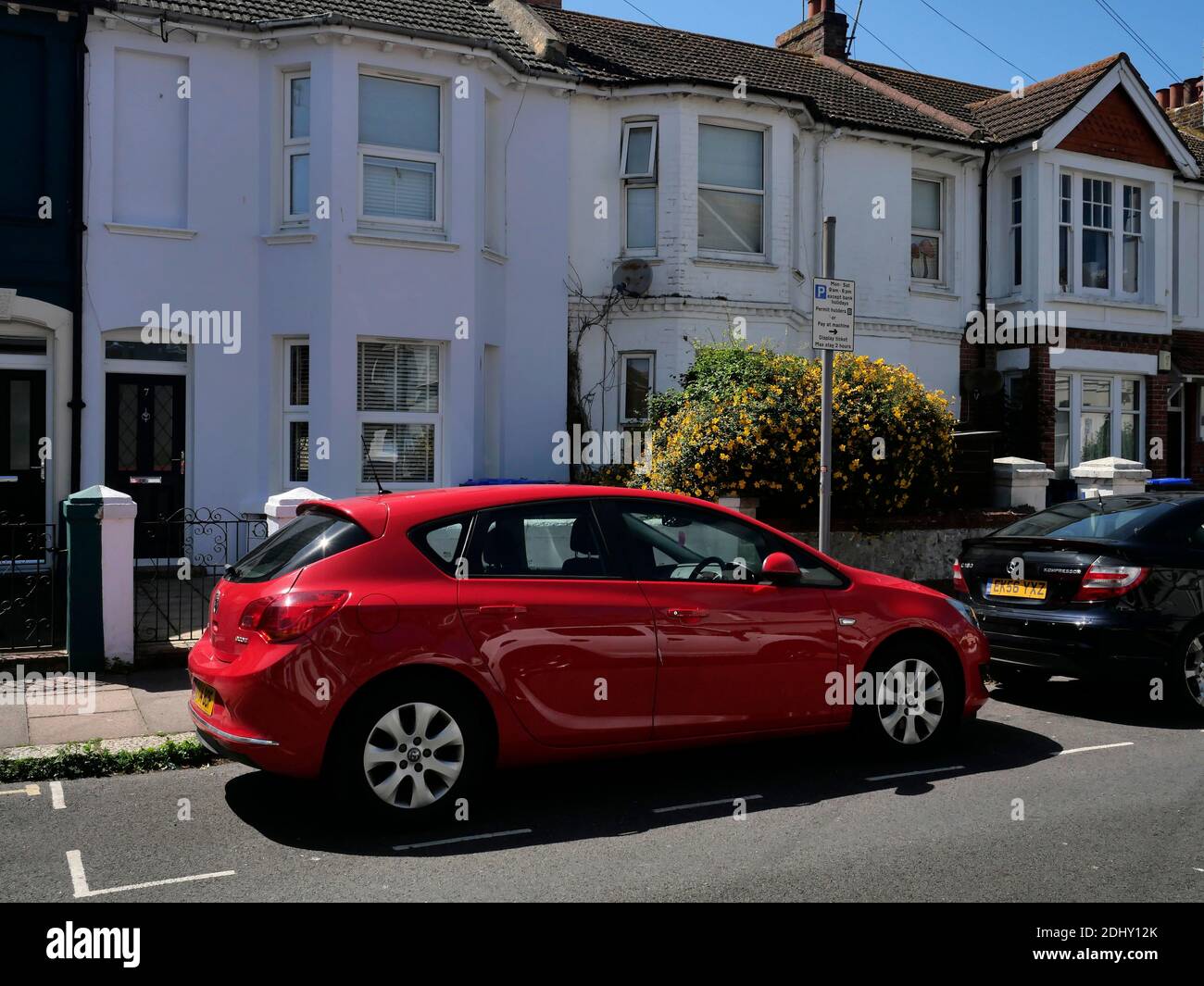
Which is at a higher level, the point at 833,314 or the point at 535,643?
the point at 833,314

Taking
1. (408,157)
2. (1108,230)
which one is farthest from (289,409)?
(1108,230)

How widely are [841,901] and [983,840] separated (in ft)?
3.54

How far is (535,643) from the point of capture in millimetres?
5406

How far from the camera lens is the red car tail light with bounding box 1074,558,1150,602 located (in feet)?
24.4

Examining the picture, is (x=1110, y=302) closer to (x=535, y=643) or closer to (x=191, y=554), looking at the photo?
(x=191, y=554)

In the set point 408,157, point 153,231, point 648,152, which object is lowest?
point 153,231

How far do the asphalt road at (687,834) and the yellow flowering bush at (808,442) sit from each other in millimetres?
4937

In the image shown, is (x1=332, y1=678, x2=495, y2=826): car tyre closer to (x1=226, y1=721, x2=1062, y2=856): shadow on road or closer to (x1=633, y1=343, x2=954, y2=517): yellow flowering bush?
(x1=226, y1=721, x2=1062, y2=856): shadow on road

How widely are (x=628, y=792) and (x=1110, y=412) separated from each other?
54.0 ft

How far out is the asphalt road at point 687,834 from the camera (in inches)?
179

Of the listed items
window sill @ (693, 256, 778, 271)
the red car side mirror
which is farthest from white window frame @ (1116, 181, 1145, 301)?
the red car side mirror

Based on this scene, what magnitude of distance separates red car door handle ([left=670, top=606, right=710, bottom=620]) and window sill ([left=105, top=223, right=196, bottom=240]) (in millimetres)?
9810

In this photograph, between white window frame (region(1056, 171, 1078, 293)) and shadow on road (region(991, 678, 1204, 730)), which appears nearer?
shadow on road (region(991, 678, 1204, 730))

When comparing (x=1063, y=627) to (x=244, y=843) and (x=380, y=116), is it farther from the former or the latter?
(x=380, y=116)
